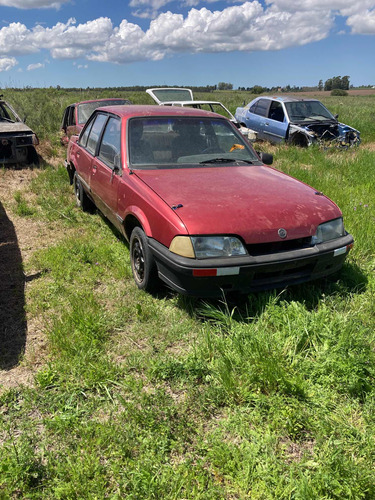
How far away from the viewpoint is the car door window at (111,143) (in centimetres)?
416

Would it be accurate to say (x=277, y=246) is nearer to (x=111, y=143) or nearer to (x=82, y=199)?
(x=111, y=143)

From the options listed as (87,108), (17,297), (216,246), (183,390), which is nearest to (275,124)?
(87,108)

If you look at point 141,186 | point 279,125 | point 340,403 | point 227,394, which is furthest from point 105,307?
point 279,125

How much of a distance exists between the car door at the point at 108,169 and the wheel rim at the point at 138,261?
60cm

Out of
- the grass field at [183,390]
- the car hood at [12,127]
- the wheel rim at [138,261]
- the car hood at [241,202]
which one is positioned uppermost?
the car hood at [12,127]

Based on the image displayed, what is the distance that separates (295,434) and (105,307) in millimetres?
1985

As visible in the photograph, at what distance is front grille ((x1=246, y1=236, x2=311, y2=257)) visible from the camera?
2969mm

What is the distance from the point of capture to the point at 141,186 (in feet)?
11.5

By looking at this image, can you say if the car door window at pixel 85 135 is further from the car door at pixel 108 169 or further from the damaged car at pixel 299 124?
the damaged car at pixel 299 124

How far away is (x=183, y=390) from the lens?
253 centimetres

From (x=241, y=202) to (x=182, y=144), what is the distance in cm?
135

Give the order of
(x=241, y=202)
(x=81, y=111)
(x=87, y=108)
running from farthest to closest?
1. (x=87, y=108)
2. (x=81, y=111)
3. (x=241, y=202)

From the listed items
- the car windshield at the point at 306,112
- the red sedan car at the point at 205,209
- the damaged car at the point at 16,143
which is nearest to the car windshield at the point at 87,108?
the damaged car at the point at 16,143

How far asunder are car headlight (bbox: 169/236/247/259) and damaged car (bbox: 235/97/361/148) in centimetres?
781
